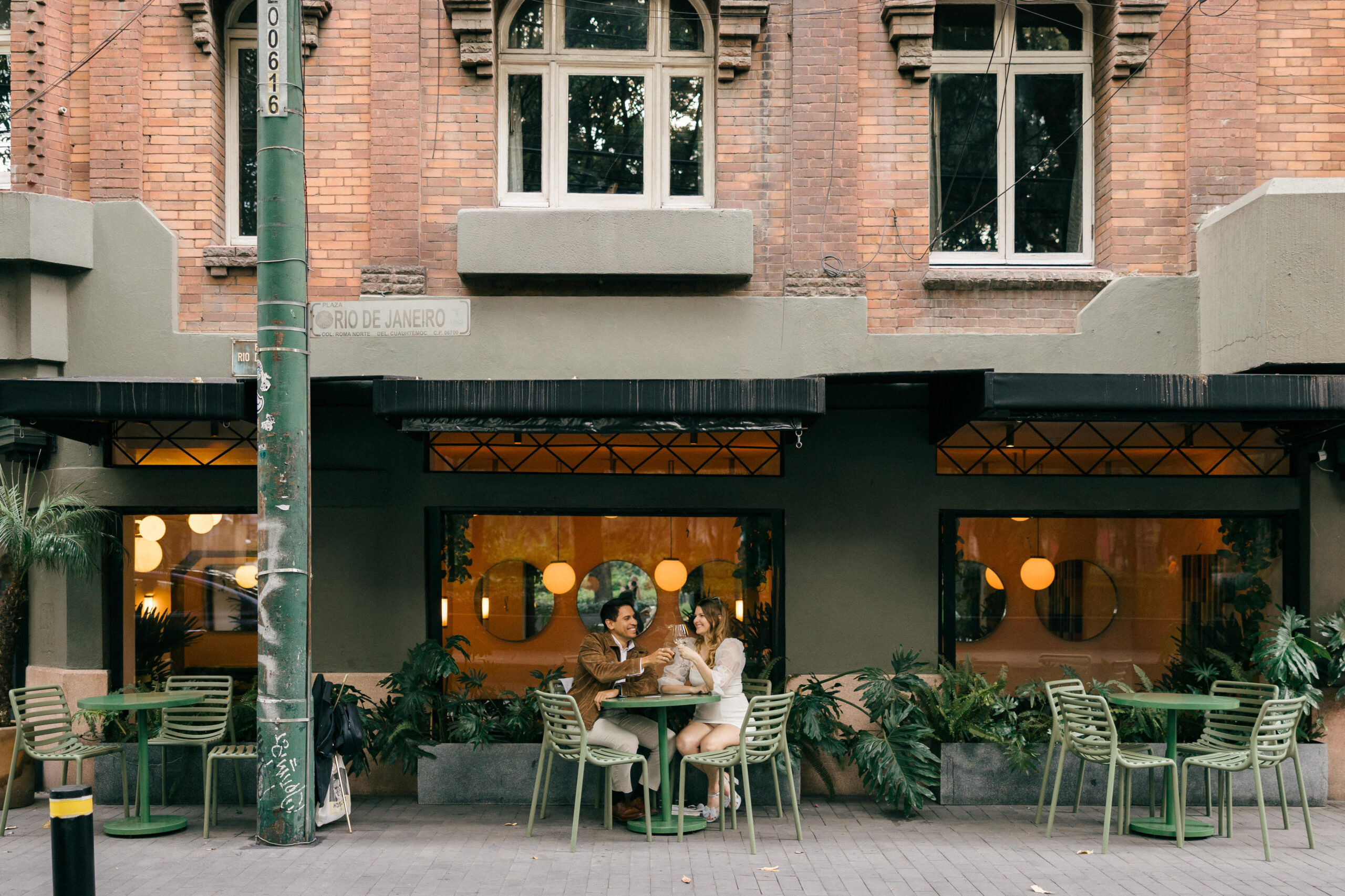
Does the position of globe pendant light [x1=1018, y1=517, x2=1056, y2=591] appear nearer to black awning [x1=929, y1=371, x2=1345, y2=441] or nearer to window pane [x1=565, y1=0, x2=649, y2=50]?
black awning [x1=929, y1=371, x2=1345, y2=441]

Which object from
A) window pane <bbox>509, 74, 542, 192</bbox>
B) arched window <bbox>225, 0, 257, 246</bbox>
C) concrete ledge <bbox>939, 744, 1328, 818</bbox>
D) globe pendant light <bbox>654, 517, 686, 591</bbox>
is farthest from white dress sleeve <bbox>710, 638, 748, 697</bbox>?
arched window <bbox>225, 0, 257, 246</bbox>

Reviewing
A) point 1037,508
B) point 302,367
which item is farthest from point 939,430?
point 302,367

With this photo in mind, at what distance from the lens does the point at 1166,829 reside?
7.18m

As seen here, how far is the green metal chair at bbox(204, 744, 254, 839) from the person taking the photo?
7.25 meters

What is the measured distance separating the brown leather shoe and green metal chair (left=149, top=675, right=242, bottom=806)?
111 inches

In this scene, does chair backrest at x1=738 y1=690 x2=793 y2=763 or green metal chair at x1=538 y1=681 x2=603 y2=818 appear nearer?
chair backrest at x1=738 y1=690 x2=793 y2=763

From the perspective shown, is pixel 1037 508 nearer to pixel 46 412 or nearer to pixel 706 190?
pixel 706 190

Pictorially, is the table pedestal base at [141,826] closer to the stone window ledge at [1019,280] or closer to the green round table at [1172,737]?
the green round table at [1172,737]

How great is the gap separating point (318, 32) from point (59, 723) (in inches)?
234

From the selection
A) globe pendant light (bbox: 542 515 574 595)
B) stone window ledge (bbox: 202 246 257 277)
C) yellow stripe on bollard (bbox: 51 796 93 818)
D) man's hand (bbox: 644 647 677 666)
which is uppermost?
stone window ledge (bbox: 202 246 257 277)

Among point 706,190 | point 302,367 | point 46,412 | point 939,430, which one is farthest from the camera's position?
point 706,190

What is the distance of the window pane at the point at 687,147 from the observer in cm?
922

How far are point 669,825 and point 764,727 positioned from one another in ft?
3.14

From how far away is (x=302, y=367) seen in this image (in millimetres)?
6754
